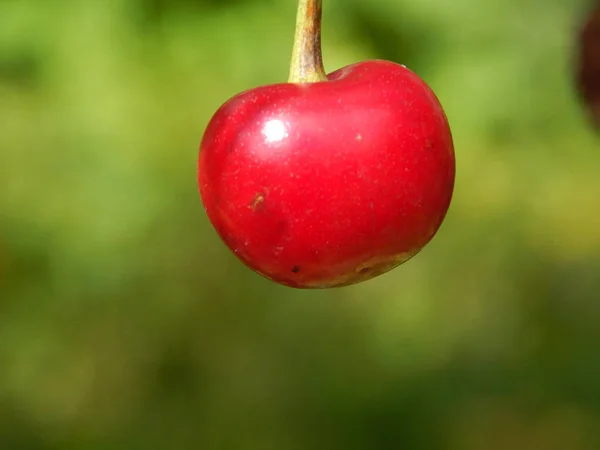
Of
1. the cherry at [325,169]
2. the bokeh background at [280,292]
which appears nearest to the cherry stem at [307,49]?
the cherry at [325,169]

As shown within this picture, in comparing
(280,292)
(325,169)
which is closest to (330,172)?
(325,169)

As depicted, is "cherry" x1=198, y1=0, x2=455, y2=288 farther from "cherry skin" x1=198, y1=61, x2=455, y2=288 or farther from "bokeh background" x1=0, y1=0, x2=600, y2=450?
"bokeh background" x1=0, y1=0, x2=600, y2=450

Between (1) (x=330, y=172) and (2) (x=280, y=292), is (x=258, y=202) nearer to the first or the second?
(1) (x=330, y=172)

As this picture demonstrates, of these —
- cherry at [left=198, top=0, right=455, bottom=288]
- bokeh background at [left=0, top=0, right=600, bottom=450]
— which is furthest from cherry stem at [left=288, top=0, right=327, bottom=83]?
bokeh background at [left=0, top=0, right=600, bottom=450]

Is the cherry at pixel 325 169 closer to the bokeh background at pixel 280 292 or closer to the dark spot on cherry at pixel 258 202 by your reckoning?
the dark spot on cherry at pixel 258 202

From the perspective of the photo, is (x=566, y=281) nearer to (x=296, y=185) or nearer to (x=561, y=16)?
(x=561, y=16)

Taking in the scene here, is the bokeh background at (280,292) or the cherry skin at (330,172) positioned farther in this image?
the bokeh background at (280,292)
